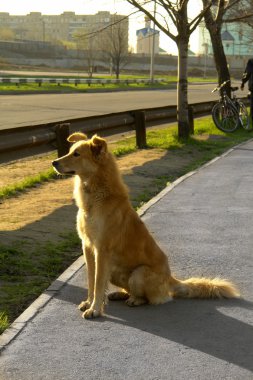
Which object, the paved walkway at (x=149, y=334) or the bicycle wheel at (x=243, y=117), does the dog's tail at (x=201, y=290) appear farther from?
the bicycle wheel at (x=243, y=117)

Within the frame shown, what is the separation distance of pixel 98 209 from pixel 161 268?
2.21ft

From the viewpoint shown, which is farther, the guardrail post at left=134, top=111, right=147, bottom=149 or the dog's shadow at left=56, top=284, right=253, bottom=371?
the guardrail post at left=134, top=111, right=147, bottom=149

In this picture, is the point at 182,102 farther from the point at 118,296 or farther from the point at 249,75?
the point at 118,296

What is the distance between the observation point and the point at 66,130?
1123 centimetres

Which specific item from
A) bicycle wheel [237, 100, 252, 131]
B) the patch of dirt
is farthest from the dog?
bicycle wheel [237, 100, 252, 131]

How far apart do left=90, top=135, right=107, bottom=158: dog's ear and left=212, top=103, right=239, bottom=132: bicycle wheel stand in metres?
15.2

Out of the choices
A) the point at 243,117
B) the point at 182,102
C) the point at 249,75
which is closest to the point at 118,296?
the point at 182,102

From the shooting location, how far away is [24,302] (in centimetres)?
529

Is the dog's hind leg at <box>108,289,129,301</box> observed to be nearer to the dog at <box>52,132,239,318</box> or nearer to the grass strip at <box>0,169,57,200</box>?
the dog at <box>52,132,239,318</box>

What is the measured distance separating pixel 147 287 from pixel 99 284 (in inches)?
15.8

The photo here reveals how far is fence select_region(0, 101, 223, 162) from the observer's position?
31.5 feet

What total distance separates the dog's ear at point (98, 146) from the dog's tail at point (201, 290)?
3.89ft

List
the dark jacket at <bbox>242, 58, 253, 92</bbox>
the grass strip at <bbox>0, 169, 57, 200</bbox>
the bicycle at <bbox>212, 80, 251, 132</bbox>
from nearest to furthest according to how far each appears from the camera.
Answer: the grass strip at <bbox>0, 169, 57, 200</bbox> < the dark jacket at <bbox>242, 58, 253, 92</bbox> < the bicycle at <bbox>212, 80, 251, 132</bbox>

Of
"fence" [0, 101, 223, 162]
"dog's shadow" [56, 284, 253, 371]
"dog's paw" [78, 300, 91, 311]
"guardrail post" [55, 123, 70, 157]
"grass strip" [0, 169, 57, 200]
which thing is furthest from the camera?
"guardrail post" [55, 123, 70, 157]
